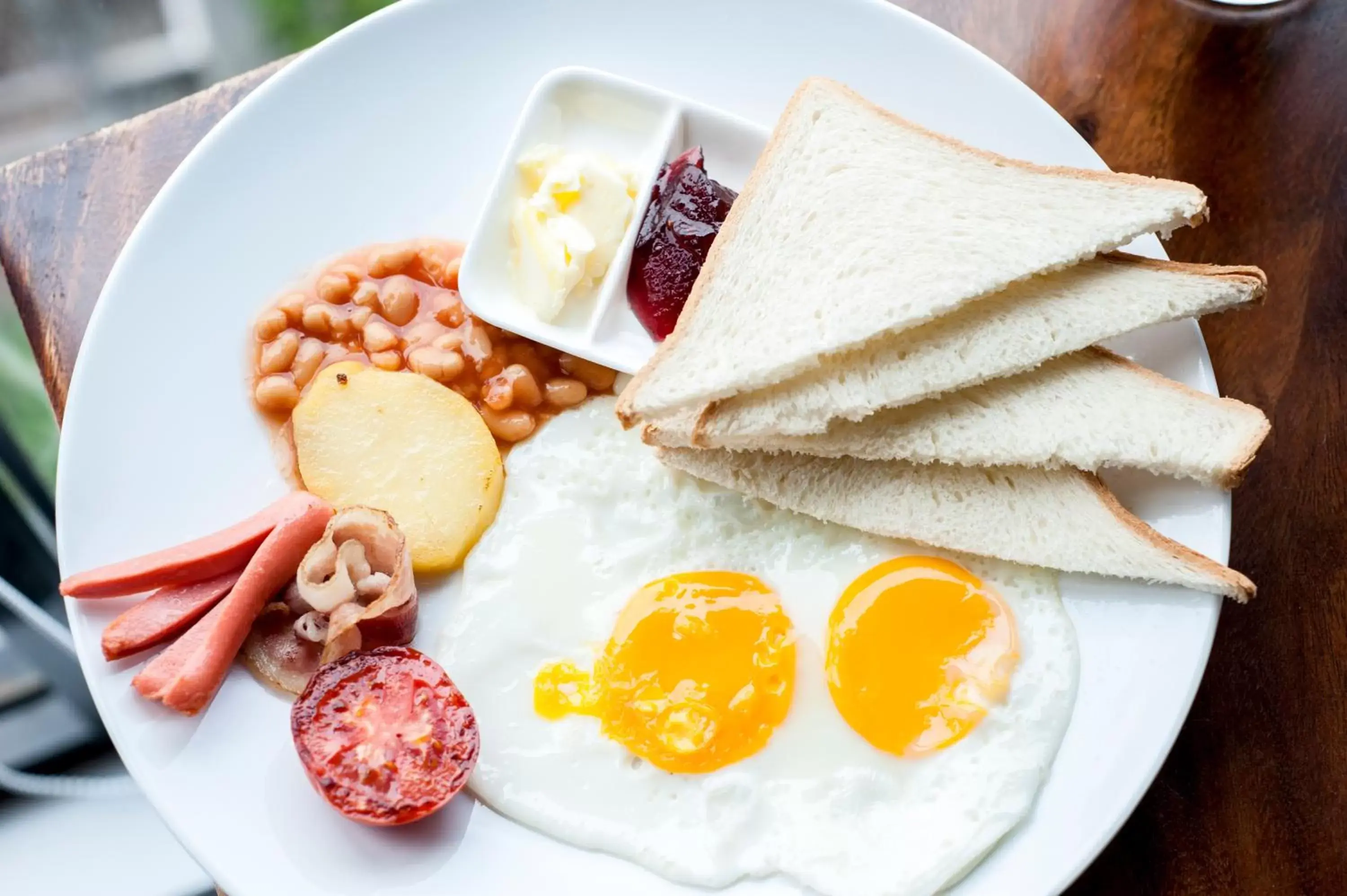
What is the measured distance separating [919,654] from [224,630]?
131 centimetres

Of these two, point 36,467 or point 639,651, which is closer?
point 639,651

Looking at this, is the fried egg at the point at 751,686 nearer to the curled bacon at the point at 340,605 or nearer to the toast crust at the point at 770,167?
the curled bacon at the point at 340,605

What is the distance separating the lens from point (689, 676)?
7.19ft

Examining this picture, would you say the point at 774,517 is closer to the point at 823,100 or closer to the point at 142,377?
the point at 823,100

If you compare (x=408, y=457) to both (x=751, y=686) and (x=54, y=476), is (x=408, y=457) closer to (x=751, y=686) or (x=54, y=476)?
(x=751, y=686)

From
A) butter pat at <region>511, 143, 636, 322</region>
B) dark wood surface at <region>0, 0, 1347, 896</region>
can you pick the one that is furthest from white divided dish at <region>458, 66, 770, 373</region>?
dark wood surface at <region>0, 0, 1347, 896</region>

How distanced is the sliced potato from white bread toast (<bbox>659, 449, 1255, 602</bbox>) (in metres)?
0.40

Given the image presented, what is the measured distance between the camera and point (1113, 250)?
2.26 m

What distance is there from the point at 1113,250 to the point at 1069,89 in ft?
1.95

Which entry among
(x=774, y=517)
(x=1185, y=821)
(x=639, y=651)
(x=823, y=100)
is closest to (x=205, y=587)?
(x=639, y=651)

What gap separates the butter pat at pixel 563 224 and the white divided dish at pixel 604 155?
0.02m

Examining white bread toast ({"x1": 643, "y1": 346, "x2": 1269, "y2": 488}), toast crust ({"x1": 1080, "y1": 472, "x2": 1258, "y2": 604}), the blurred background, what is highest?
white bread toast ({"x1": 643, "y1": 346, "x2": 1269, "y2": 488})

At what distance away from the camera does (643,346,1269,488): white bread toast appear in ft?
7.00

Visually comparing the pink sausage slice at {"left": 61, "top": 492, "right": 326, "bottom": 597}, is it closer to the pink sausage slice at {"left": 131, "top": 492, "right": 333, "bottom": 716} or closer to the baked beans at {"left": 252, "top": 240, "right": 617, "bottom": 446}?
the pink sausage slice at {"left": 131, "top": 492, "right": 333, "bottom": 716}
